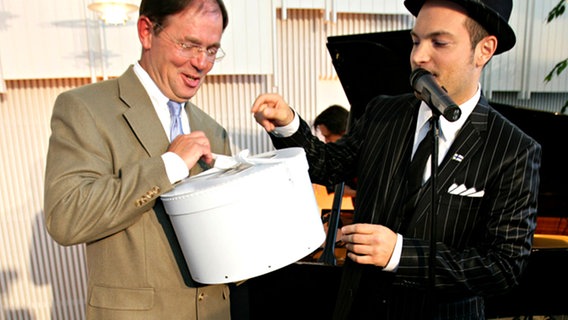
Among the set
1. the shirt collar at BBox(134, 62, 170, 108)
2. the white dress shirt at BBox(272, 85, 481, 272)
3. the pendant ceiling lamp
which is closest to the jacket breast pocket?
the shirt collar at BBox(134, 62, 170, 108)

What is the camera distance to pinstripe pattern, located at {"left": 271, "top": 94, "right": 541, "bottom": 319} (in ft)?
3.07

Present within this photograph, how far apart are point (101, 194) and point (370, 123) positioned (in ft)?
2.72

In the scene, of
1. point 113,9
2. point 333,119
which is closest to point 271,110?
point 113,9

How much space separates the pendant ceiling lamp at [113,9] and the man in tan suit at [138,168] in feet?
4.55

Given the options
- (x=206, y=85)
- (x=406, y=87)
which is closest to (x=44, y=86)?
(x=206, y=85)

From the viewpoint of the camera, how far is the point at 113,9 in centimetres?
219

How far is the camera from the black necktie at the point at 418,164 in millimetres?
1011

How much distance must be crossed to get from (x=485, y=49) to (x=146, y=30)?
90 cm

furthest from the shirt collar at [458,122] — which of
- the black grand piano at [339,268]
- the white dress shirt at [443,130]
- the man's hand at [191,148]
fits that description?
the black grand piano at [339,268]

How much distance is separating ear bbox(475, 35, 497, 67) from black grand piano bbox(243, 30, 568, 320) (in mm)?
981

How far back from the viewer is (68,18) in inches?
99.9

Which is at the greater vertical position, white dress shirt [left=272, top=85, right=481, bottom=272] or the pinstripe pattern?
white dress shirt [left=272, top=85, right=481, bottom=272]

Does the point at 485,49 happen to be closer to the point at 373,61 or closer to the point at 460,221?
the point at 460,221

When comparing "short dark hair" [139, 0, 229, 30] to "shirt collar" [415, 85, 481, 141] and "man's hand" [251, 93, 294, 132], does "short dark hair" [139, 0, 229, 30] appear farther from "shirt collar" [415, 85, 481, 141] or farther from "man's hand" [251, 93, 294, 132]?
"shirt collar" [415, 85, 481, 141]
